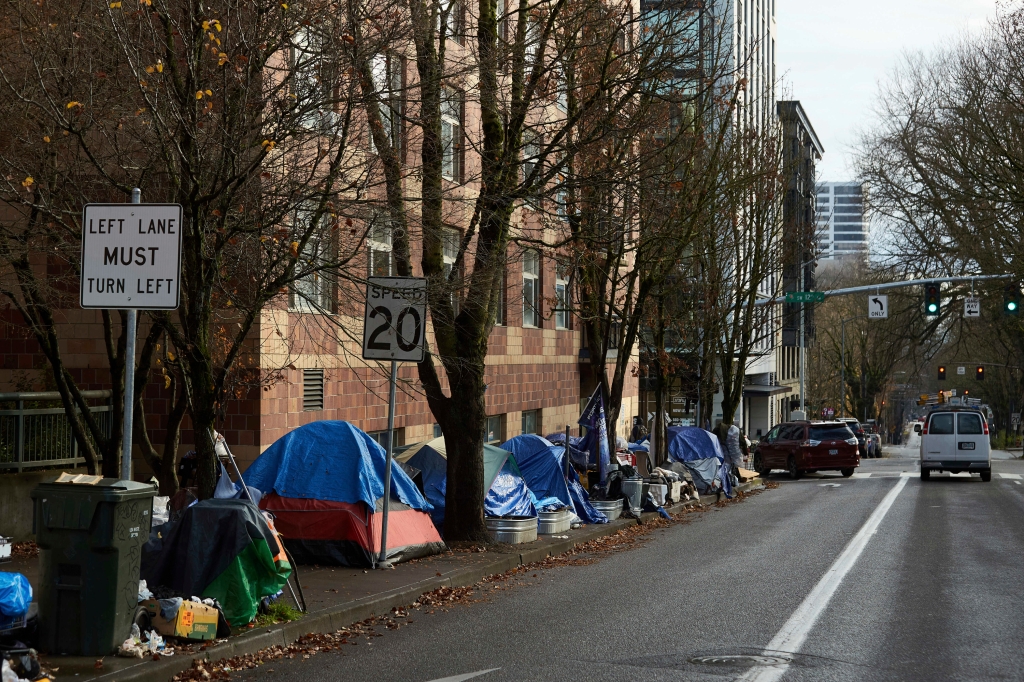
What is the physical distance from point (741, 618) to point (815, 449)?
89.4 feet

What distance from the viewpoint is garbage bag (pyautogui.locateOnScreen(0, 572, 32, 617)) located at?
24.4 ft

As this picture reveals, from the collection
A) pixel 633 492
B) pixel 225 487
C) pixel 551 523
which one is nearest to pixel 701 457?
pixel 633 492

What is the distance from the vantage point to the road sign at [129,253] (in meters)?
8.07

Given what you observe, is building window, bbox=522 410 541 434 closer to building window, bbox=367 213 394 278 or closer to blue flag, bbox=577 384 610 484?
blue flag, bbox=577 384 610 484

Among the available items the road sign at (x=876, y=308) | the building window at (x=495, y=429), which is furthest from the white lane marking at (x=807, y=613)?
the road sign at (x=876, y=308)

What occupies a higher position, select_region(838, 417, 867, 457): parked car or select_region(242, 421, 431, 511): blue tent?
select_region(242, 421, 431, 511): blue tent

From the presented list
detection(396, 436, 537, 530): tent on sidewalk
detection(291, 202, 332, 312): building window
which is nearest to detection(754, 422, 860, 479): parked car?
detection(396, 436, 537, 530): tent on sidewalk

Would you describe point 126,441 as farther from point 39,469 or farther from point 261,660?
point 39,469

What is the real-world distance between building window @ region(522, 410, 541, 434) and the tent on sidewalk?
37.0 feet

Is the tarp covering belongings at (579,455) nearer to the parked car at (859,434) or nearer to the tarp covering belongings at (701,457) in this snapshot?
the tarp covering belongings at (701,457)

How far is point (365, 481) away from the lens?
12.9 meters

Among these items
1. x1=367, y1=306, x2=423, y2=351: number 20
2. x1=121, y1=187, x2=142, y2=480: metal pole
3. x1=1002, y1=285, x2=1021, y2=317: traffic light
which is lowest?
x1=121, y1=187, x2=142, y2=480: metal pole

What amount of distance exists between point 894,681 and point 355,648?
3.90 m

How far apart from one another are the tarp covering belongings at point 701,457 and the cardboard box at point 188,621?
18906 millimetres
